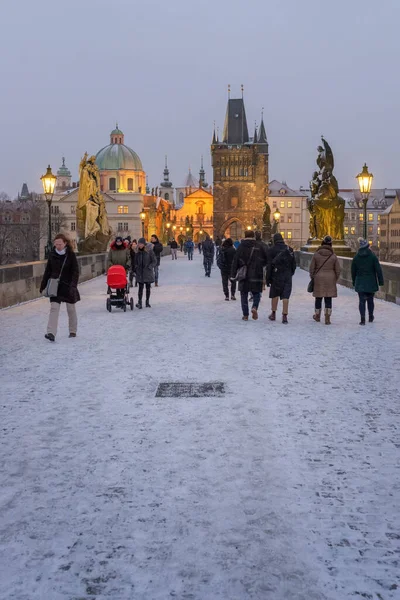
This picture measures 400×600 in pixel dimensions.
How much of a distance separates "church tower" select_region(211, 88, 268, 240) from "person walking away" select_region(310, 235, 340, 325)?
101511 millimetres

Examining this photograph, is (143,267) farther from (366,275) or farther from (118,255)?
(366,275)

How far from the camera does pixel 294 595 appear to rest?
9.82 feet

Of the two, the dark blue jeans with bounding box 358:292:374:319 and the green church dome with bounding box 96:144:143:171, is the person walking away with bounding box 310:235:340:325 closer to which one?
the dark blue jeans with bounding box 358:292:374:319

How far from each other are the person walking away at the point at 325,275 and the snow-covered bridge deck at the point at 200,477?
11.9 feet

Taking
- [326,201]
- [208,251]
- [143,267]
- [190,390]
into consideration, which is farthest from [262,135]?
[190,390]

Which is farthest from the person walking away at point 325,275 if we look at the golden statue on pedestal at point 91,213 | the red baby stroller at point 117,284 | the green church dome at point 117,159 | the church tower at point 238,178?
the green church dome at point 117,159

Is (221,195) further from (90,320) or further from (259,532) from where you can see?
(259,532)

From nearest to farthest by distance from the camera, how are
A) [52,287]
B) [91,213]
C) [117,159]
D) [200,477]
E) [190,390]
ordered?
[200,477] → [190,390] → [52,287] → [91,213] → [117,159]

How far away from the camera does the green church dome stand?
118 meters

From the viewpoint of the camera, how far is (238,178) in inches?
4648

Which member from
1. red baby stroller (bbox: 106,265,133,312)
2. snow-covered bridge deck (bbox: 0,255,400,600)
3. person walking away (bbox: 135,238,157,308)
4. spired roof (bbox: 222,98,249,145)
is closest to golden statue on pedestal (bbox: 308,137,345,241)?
person walking away (bbox: 135,238,157,308)

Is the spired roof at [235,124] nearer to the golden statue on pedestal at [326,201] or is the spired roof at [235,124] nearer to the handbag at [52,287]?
the golden statue on pedestal at [326,201]

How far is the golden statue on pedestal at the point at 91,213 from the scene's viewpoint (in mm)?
26453

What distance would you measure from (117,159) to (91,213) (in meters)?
93.3
